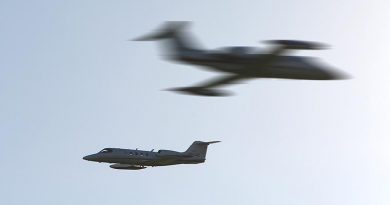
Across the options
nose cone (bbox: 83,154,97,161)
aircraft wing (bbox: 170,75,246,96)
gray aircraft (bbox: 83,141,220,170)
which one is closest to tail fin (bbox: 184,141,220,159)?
gray aircraft (bbox: 83,141,220,170)

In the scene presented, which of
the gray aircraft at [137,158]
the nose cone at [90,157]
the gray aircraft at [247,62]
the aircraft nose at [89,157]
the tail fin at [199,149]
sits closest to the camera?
the gray aircraft at [247,62]

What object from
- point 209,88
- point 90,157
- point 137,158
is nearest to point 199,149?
point 137,158

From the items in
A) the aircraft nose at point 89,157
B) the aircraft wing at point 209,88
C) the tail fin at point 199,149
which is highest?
the tail fin at point 199,149

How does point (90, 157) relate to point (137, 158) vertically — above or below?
above

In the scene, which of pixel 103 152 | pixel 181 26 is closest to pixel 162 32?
pixel 181 26

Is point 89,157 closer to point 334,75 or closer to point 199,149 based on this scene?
point 199,149

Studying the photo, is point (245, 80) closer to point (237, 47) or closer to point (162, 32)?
point (237, 47)

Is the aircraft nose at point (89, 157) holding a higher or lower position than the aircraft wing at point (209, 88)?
higher

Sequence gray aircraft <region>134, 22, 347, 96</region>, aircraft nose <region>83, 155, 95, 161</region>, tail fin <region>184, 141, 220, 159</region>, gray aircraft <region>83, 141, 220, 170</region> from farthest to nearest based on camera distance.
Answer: tail fin <region>184, 141, 220, 159</region>, aircraft nose <region>83, 155, 95, 161</region>, gray aircraft <region>83, 141, 220, 170</region>, gray aircraft <region>134, 22, 347, 96</region>

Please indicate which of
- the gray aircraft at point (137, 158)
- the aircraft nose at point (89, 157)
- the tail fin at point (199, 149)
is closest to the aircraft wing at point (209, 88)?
the gray aircraft at point (137, 158)

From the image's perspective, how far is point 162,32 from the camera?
35.7m

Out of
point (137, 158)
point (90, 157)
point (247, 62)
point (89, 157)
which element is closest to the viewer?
point (247, 62)

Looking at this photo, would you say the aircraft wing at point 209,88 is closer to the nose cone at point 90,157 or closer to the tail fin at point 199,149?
the nose cone at point 90,157

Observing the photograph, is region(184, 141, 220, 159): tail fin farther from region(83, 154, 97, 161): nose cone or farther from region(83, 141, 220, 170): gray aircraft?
region(83, 154, 97, 161): nose cone
